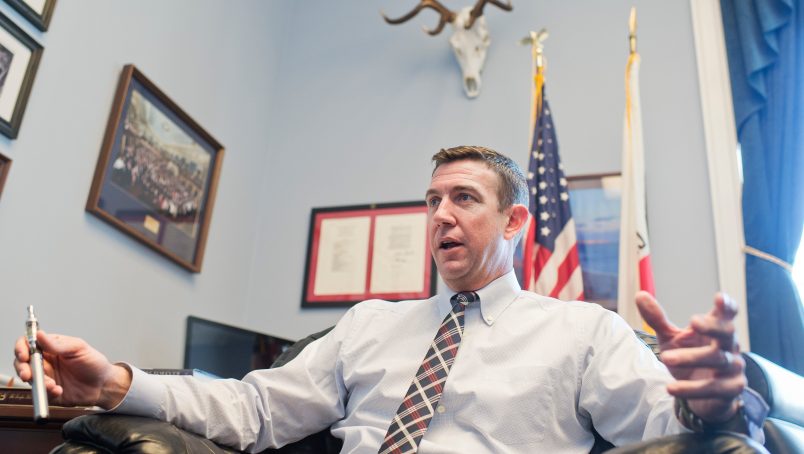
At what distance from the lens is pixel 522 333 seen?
1.89 metres

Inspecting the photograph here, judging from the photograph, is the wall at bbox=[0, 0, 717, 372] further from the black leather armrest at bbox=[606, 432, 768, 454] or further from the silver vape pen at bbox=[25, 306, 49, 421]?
the black leather armrest at bbox=[606, 432, 768, 454]

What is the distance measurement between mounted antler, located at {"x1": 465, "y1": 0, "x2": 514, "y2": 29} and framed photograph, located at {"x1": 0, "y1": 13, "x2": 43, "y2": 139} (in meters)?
1.98

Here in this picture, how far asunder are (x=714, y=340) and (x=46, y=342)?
46.4 inches

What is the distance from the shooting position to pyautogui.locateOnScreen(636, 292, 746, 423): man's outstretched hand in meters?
1.11

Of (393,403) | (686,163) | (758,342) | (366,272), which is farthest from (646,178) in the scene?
(393,403)

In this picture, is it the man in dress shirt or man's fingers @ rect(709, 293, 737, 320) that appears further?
the man in dress shirt

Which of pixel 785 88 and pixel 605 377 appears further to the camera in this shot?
pixel 785 88

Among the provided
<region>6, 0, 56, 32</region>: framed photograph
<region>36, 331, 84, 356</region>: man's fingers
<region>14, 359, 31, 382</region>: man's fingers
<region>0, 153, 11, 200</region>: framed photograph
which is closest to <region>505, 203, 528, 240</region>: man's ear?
<region>36, 331, 84, 356</region>: man's fingers

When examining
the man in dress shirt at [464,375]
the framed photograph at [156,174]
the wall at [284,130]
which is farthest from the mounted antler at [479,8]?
the man in dress shirt at [464,375]

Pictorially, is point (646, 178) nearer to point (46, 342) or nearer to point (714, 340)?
point (714, 340)

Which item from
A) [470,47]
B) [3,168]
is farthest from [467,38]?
[3,168]

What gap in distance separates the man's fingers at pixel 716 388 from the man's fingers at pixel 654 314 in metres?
0.09

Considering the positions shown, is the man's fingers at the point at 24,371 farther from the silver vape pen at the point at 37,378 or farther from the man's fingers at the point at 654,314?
the man's fingers at the point at 654,314

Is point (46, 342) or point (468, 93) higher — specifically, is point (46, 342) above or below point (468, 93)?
below
